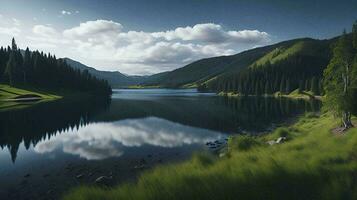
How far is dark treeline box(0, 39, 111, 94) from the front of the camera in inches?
5778

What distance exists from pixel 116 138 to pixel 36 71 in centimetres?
13363

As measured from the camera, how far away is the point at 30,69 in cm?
15788

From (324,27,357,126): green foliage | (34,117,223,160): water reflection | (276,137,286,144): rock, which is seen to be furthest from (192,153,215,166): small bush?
(324,27,357,126): green foliage

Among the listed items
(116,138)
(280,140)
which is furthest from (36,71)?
(280,140)

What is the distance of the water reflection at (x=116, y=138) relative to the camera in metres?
39.0

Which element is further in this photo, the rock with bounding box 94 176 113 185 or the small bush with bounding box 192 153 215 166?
the rock with bounding box 94 176 113 185

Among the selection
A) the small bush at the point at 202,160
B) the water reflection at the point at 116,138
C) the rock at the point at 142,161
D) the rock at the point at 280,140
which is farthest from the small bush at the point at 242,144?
the water reflection at the point at 116,138

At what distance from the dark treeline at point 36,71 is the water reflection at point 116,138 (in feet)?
361

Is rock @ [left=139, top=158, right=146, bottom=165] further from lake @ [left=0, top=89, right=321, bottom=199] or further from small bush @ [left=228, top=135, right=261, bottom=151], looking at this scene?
small bush @ [left=228, top=135, right=261, bottom=151]

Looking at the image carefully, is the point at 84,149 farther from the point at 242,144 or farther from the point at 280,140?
the point at 280,140

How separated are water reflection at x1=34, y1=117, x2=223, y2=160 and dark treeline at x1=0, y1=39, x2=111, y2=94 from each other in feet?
361

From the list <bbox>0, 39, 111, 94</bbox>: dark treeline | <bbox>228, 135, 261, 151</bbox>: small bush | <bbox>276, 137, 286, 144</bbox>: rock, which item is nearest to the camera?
<bbox>228, 135, 261, 151</bbox>: small bush

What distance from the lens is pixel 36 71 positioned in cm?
15825

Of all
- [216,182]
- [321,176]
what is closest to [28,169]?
[216,182]
